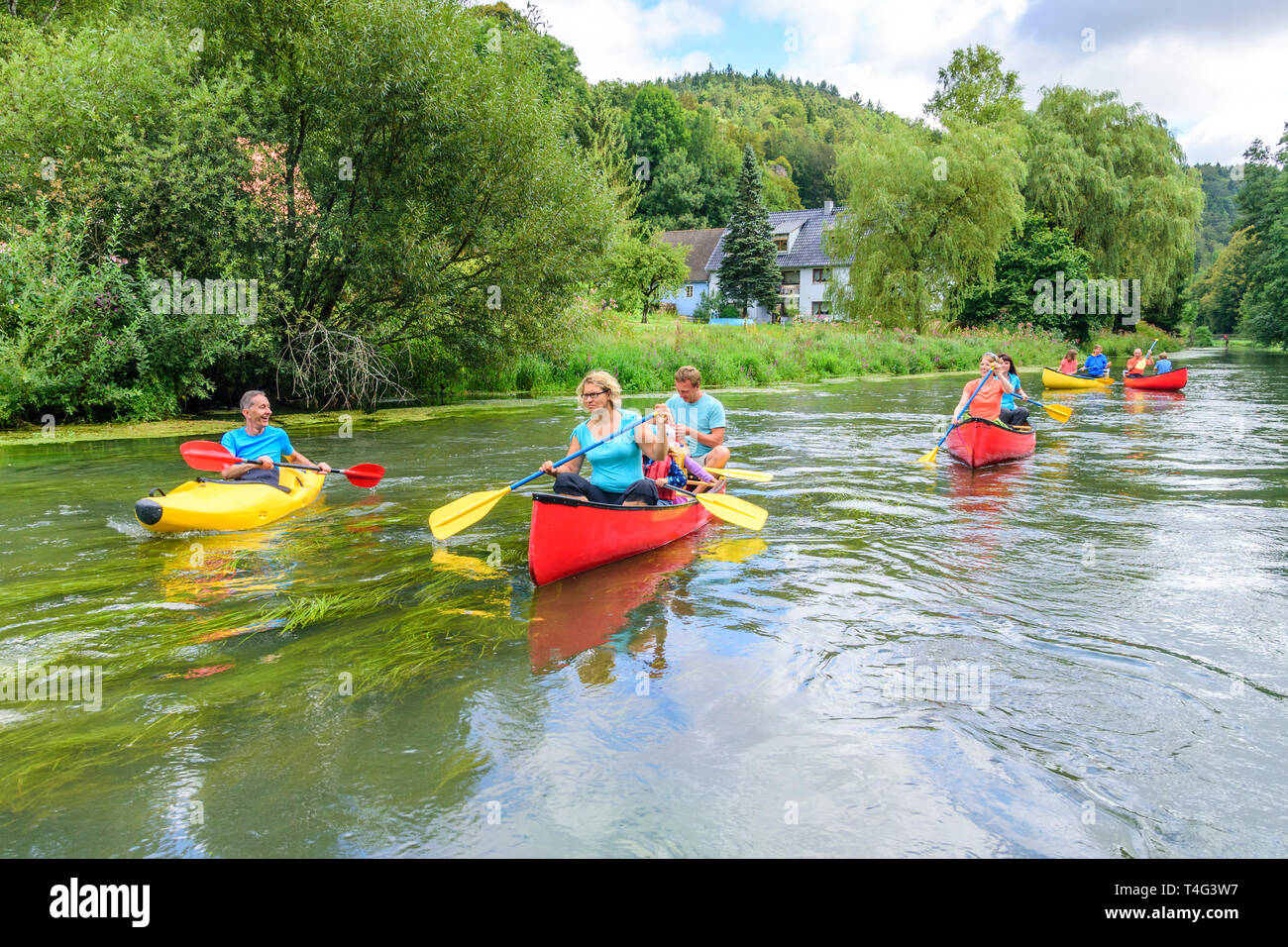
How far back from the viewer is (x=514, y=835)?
9.78 ft

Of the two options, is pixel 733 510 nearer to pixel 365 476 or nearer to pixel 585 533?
pixel 585 533

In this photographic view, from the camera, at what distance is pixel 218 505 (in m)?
6.98

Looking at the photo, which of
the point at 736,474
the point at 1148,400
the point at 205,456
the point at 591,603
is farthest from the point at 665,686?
the point at 1148,400

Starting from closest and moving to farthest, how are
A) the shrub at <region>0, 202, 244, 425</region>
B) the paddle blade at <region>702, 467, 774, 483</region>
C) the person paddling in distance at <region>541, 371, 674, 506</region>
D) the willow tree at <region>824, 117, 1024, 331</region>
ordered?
the person paddling in distance at <region>541, 371, 674, 506</region>
the paddle blade at <region>702, 467, 774, 483</region>
the shrub at <region>0, 202, 244, 425</region>
the willow tree at <region>824, 117, 1024, 331</region>

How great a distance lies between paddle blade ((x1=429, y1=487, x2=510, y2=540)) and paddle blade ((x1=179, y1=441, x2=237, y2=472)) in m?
2.17

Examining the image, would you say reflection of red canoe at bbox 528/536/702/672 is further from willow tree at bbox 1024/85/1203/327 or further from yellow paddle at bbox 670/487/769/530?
willow tree at bbox 1024/85/1203/327

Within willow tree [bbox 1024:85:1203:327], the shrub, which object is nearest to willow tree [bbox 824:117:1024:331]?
willow tree [bbox 1024:85:1203:327]

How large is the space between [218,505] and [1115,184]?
3588 cm

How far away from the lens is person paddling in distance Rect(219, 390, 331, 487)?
7.42 meters

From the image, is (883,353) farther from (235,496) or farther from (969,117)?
(235,496)

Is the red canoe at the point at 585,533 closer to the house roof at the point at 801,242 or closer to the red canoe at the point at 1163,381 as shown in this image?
the red canoe at the point at 1163,381

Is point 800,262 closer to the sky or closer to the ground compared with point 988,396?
closer to the sky

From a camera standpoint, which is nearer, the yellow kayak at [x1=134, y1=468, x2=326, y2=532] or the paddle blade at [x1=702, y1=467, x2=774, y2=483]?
the yellow kayak at [x1=134, y1=468, x2=326, y2=532]
